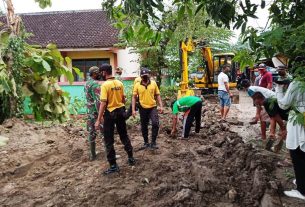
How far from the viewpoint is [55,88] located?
8055 mm

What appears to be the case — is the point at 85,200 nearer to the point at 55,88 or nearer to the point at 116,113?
the point at 116,113

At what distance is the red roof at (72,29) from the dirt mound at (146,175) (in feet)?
34.7

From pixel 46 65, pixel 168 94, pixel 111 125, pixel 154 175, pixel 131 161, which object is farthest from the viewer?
pixel 168 94

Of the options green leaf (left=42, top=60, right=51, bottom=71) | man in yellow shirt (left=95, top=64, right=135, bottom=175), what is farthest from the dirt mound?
green leaf (left=42, top=60, right=51, bottom=71)

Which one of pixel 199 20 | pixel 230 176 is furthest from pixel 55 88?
pixel 199 20

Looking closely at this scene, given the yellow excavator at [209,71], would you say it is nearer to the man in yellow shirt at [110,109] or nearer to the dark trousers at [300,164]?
the man in yellow shirt at [110,109]

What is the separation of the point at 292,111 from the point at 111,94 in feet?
8.49

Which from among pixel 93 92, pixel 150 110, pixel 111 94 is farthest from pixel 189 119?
pixel 111 94

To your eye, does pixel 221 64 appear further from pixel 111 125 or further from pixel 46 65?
pixel 111 125

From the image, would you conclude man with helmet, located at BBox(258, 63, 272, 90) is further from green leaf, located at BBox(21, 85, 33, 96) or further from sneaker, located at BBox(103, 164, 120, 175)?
green leaf, located at BBox(21, 85, 33, 96)

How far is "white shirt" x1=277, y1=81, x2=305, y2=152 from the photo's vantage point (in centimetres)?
385

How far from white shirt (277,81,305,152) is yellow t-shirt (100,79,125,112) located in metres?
2.37

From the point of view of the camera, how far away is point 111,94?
17.7 feet

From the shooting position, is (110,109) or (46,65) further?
(46,65)
